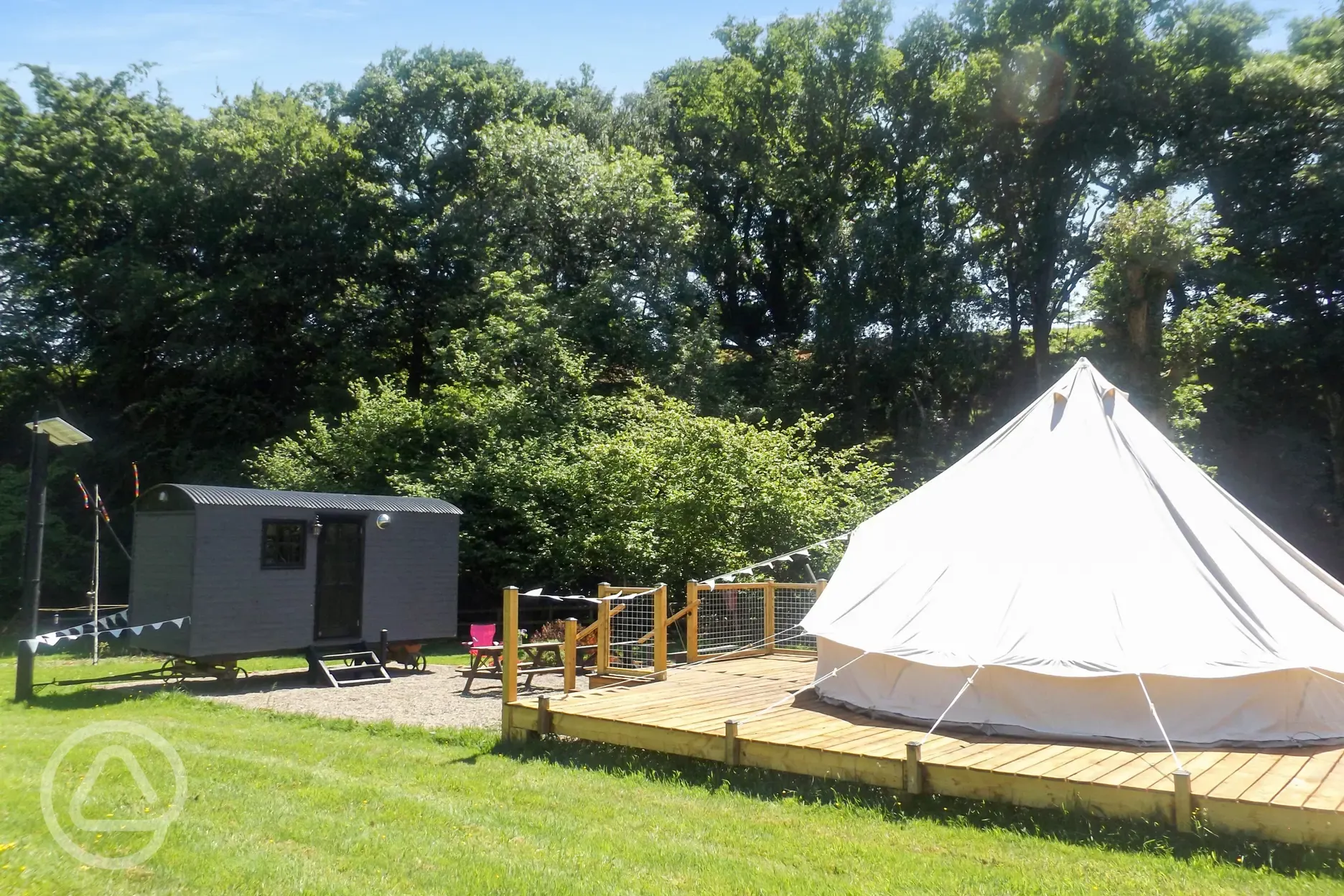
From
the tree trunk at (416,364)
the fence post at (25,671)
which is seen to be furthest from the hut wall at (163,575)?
the tree trunk at (416,364)

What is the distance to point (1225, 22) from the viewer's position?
24.8 m

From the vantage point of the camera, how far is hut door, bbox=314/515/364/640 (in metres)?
13.4

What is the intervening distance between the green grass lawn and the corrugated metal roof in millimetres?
4970

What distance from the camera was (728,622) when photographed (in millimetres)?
12375

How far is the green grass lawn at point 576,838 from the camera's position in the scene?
4656 millimetres

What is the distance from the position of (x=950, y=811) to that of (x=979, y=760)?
36 centimetres

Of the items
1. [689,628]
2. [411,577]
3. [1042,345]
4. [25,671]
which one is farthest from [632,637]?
[1042,345]

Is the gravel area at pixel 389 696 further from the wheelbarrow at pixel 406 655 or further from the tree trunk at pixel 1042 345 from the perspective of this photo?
the tree trunk at pixel 1042 345

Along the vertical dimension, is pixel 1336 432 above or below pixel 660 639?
above

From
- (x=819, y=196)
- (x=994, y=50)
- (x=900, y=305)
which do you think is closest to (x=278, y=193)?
(x=819, y=196)

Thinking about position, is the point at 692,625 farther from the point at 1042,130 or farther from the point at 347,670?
the point at 1042,130

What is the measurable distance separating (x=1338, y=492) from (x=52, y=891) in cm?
2880

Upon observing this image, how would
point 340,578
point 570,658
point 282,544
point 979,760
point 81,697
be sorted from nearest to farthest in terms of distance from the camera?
point 979,760 → point 570,658 → point 81,697 → point 282,544 → point 340,578

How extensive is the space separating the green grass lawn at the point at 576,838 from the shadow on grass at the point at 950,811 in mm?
16
